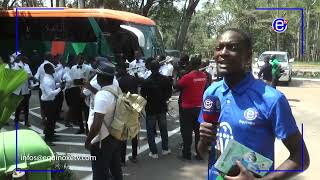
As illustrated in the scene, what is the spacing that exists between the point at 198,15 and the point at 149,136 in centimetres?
5443

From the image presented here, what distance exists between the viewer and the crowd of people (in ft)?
7.43

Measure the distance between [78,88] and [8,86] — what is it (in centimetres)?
720

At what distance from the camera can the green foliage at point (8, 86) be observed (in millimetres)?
3143

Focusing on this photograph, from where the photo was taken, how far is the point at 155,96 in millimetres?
7785

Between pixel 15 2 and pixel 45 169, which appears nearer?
pixel 45 169

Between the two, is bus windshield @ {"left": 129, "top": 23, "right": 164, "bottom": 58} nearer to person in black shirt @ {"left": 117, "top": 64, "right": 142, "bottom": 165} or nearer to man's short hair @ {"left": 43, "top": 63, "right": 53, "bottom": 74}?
man's short hair @ {"left": 43, "top": 63, "right": 53, "bottom": 74}

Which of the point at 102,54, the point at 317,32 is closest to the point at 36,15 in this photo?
the point at 102,54

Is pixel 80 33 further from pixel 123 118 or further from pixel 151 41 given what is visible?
pixel 123 118

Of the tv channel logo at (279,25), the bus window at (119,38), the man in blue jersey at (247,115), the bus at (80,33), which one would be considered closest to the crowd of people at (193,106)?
the man in blue jersey at (247,115)

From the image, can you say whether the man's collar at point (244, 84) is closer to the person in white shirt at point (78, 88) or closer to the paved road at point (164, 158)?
the paved road at point (164, 158)

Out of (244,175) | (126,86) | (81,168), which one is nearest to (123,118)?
(126,86)

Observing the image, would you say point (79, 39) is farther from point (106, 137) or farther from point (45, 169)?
point (45, 169)

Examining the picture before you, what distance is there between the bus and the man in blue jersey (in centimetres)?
1407

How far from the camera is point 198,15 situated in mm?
61062
